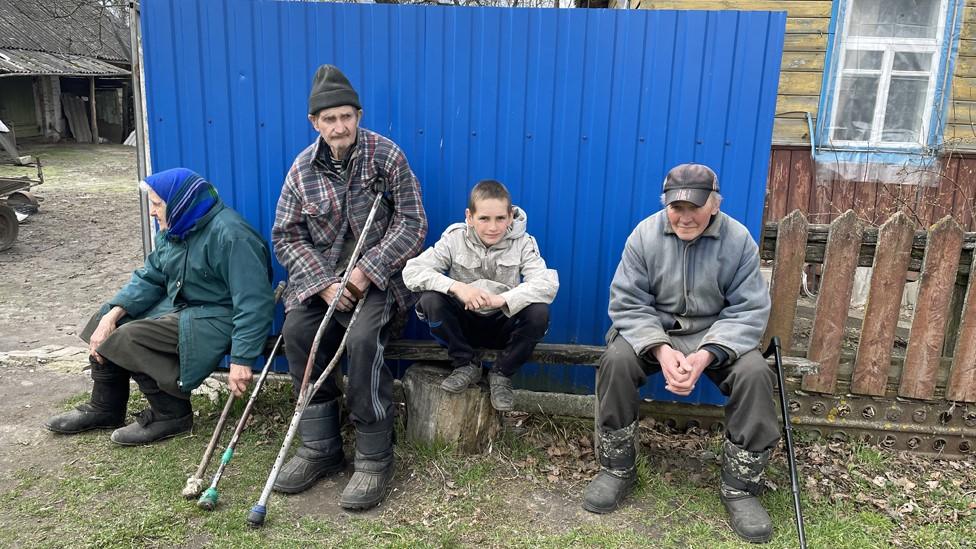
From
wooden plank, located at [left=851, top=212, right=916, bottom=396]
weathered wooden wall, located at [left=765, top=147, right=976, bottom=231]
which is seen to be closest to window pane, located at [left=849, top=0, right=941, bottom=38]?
weathered wooden wall, located at [left=765, top=147, right=976, bottom=231]

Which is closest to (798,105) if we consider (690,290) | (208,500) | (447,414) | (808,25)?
(808,25)

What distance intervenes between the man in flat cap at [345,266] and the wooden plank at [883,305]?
7.64ft

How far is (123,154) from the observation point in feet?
71.1

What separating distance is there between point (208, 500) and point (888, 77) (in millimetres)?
7249

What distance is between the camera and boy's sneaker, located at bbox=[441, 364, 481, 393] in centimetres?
333

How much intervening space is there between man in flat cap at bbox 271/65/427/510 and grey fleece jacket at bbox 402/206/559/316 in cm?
17

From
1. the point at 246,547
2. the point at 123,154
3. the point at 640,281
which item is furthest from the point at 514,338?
the point at 123,154

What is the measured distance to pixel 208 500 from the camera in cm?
296

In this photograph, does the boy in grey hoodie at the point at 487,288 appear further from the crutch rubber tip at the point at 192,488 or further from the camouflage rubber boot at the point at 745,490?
the crutch rubber tip at the point at 192,488

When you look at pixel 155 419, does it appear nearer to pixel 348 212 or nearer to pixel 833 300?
pixel 348 212

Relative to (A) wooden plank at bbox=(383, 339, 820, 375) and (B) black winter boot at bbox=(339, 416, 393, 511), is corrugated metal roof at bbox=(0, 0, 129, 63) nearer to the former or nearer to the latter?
(A) wooden plank at bbox=(383, 339, 820, 375)

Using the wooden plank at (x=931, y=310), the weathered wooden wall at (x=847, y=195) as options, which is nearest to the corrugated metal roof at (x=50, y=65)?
the weathered wooden wall at (x=847, y=195)

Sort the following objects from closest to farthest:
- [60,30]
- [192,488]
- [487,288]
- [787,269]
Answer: [192,488] → [487,288] → [787,269] → [60,30]

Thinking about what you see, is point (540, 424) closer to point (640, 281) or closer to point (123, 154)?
point (640, 281)
